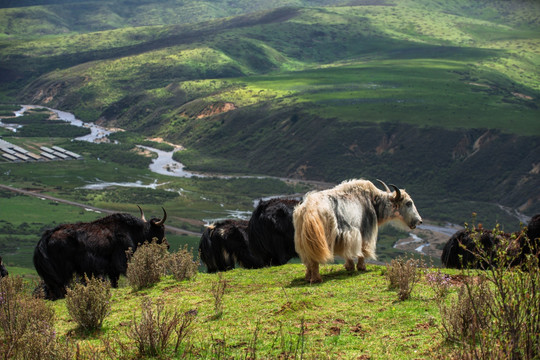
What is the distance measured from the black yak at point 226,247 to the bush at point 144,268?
4959 mm

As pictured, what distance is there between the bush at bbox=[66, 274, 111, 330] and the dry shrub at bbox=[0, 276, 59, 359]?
0.42 metres

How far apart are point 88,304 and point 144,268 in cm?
409

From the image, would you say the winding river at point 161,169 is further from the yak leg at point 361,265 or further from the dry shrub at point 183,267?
the yak leg at point 361,265

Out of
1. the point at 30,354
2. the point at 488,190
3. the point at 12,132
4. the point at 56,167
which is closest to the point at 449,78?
the point at 488,190

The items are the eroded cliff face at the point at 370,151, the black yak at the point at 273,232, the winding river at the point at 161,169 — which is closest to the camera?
the black yak at the point at 273,232

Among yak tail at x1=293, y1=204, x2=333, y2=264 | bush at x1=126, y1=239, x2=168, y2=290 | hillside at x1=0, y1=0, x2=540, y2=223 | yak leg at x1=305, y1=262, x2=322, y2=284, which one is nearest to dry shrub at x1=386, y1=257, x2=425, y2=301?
yak tail at x1=293, y1=204, x2=333, y2=264

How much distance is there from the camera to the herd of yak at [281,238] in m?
14.2

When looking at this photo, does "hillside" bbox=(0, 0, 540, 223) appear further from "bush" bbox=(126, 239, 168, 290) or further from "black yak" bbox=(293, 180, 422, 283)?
"bush" bbox=(126, 239, 168, 290)

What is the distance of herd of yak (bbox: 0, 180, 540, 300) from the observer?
14.2 m

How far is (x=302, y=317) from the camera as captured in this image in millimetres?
10164

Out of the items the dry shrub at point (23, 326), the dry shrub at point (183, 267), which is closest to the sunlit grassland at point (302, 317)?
the dry shrub at point (183, 267)

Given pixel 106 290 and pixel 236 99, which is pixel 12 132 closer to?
pixel 236 99

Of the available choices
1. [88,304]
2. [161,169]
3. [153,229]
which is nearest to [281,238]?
[153,229]

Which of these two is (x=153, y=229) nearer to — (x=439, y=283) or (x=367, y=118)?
(x=439, y=283)
